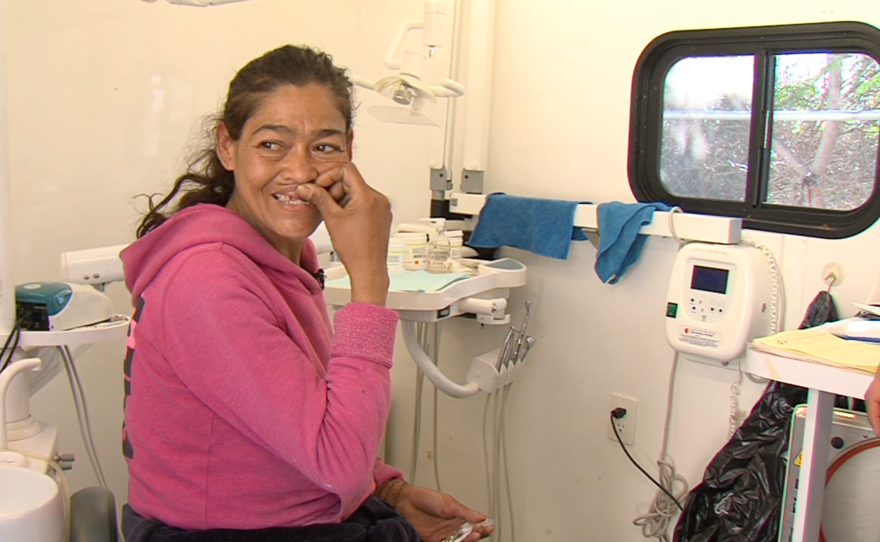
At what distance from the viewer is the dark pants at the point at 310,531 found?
1.07 metres

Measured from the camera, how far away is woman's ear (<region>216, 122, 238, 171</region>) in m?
1.24

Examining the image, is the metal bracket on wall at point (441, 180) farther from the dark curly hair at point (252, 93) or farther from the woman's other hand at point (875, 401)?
the woman's other hand at point (875, 401)

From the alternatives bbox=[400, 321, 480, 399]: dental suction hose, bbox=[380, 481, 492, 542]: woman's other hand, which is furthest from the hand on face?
bbox=[400, 321, 480, 399]: dental suction hose

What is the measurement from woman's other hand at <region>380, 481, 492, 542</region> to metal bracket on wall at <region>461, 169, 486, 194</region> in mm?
1236

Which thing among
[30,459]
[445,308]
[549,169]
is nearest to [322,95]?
[30,459]

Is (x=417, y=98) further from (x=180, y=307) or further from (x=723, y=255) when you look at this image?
(x=180, y=307)

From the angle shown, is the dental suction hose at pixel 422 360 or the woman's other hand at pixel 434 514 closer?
the woman's other hand at pixel 434 514

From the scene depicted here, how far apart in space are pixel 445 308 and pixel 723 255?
714 mm

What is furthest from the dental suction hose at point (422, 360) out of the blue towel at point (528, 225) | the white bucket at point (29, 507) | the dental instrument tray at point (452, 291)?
the white bucket at point (29, 507)

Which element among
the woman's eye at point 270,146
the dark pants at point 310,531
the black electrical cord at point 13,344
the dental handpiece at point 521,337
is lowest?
the dark pants at point 310,531

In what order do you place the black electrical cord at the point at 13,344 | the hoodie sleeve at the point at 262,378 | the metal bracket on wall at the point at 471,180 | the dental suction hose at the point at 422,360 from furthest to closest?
the metal bracket on wall at the point at 471,180 < the dental suction hose at the point at 422,360 < the black electrical cord at the point at 13,344 < the hoodie sleeve at the point at 262,378

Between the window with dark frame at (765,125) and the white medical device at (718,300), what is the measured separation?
170 mm

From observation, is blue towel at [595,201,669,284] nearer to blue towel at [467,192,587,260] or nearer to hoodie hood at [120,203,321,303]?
blue towel at [467,192,587,260]

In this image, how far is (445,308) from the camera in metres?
1.94
